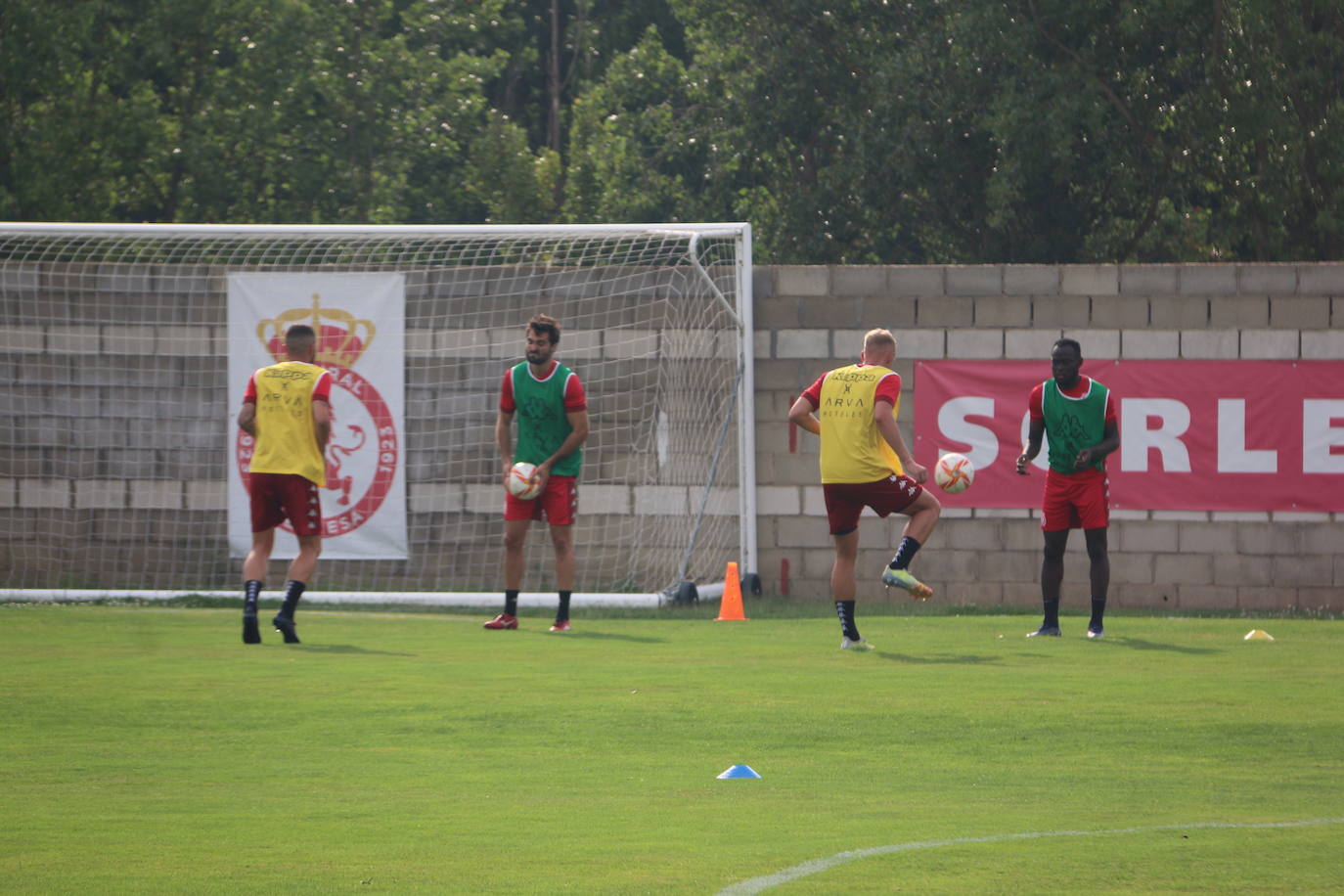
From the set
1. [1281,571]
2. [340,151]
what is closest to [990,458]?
[1281,571]

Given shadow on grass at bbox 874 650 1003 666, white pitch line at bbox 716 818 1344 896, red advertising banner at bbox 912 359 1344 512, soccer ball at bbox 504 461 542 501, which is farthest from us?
red advertising banner at bbox 912 359 1344 512

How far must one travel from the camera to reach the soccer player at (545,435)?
11969mm

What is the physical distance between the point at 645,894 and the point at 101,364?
468 inches

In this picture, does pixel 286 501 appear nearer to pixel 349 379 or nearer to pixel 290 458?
pixel 290 458

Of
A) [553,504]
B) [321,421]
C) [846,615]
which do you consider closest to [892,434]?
[846,615]

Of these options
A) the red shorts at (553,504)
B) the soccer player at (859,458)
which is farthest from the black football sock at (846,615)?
the red shorts at (553,504)

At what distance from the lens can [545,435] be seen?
1210 centimetres

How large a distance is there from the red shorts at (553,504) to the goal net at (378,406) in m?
2.64

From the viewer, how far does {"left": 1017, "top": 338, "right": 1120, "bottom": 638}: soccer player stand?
1158 cm


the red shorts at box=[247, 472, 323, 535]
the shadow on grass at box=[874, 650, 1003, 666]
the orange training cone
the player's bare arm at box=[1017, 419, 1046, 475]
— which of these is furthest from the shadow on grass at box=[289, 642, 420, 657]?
the player's bare arm at box=[1017, 419, 1046, 475]

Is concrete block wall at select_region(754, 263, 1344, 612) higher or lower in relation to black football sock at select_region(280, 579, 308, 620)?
higher

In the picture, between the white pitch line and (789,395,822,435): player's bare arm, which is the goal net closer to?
(789,395,822,435): player's bare arm

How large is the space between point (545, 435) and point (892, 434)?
2.52 meters

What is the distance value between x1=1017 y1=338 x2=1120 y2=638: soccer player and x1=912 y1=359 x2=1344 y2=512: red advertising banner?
2.80 metres
